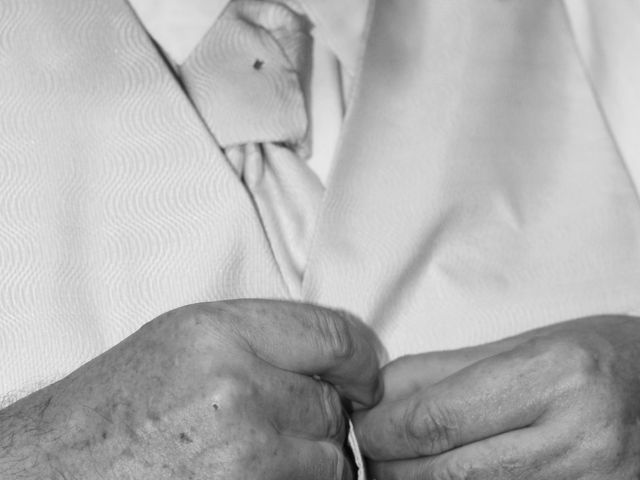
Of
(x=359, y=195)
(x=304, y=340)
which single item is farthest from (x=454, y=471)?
(x=359, y=195)

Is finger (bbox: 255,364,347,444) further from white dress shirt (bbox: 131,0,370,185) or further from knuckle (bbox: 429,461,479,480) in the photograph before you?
white dress shirt (bbox: 131,0,370,185)

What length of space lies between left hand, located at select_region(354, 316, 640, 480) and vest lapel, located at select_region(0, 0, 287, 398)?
16cm

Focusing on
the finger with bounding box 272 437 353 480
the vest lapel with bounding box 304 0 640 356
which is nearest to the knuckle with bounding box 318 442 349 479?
the finger with bounding box 272 437 353 480

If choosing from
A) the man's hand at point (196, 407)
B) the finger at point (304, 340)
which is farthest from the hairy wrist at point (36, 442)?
the finger at point (304, 340)

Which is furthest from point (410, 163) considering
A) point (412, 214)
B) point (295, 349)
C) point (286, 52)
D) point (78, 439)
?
point (78, 439)

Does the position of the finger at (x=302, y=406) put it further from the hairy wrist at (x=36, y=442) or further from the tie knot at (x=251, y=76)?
the tie knot at (x=251, y=76)

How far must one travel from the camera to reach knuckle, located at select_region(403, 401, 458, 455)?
2.05 ft

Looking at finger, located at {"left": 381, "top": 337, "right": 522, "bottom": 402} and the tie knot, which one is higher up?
the tie knot

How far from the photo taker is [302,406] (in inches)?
22.9

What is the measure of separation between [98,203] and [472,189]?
1.07 ft

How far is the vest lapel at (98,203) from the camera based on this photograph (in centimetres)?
67

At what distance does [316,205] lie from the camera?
751 millimetres

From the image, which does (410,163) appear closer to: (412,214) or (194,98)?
(412,214)

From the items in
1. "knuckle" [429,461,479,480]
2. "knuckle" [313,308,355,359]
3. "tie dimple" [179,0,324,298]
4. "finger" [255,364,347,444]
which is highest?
"tie dimple" [179,0,324,298]
